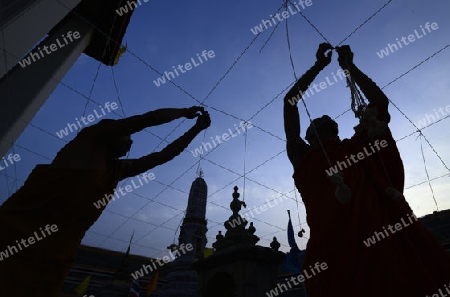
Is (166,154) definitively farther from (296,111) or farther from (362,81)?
(362,81)

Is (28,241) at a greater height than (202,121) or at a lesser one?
lesser

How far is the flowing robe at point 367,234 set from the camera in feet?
3.24

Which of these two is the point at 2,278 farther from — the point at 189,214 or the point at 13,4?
the point at 189,214

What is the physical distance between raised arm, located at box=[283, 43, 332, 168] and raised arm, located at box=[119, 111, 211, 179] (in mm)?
1053

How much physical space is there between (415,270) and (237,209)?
25.4 feet

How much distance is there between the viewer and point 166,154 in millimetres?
2637

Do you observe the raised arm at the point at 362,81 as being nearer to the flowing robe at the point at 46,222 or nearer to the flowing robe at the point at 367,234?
the flowing robe at the point at 367,234

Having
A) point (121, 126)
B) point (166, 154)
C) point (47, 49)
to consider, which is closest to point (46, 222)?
point (121, 126)

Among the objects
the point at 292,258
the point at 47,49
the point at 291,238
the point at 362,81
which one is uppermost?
the point at 47,49

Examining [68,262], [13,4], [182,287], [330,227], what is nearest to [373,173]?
[330,227]

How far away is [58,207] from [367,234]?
170 cm

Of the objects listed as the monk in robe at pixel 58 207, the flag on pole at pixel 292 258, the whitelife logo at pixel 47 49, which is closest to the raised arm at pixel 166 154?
the monk in robe at pixel 58 207

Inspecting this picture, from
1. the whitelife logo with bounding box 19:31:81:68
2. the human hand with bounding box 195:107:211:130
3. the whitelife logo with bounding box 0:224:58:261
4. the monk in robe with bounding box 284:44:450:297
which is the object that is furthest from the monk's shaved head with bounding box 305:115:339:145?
the whitelife logo with bounding box 19:31:81:68

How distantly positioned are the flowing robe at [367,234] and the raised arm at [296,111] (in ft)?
0.88
